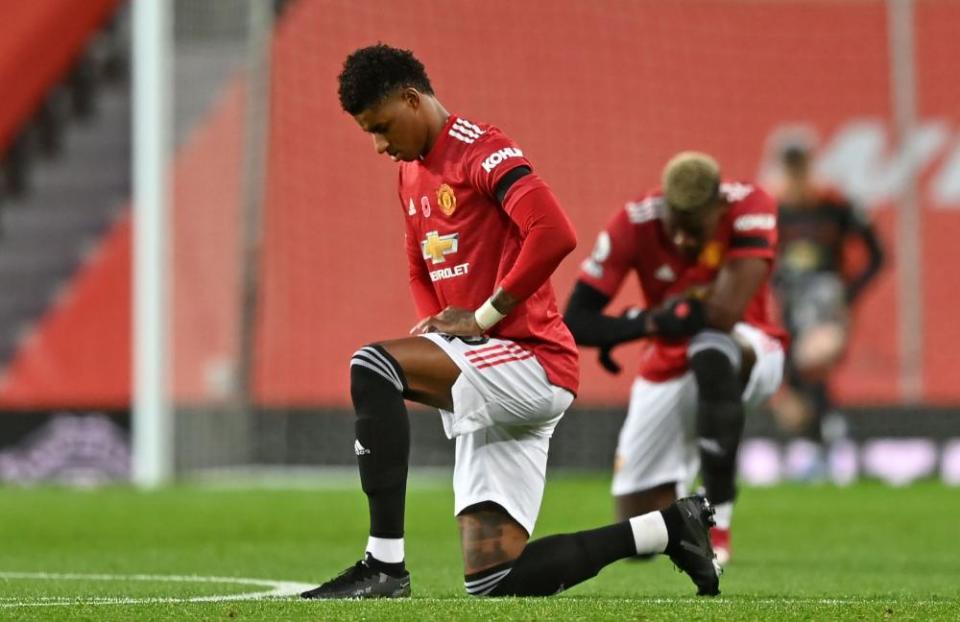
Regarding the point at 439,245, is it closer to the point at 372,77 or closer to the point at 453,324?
the point at 453,324

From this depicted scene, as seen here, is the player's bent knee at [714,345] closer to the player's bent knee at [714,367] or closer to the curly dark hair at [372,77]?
the player's bent knee at [714,367]

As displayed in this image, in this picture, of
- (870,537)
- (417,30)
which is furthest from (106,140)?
(870,537)

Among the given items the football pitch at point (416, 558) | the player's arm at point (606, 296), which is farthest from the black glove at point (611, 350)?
the football pitch at point (416, 558)

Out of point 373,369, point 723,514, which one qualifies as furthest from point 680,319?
point 373,369

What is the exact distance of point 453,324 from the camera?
220 inches

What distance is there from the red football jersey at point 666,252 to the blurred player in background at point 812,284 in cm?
642

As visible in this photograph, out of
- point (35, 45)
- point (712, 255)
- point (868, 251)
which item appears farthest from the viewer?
point (35, 45)

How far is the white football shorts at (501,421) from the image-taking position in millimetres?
5516

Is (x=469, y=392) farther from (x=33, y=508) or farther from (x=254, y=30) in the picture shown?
(x=254, y=30)

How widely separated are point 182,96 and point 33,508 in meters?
3.86

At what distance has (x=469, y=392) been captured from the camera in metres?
5.50

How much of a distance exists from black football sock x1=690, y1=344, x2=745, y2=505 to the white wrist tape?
2.45 metres

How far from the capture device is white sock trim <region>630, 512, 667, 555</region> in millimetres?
5578

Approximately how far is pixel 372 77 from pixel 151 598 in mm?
1632
